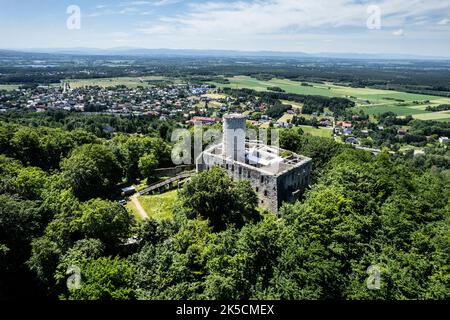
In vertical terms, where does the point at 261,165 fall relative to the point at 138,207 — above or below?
above

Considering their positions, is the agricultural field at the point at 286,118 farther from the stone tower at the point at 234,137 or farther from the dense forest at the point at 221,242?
the dense forest at the point at 221,242

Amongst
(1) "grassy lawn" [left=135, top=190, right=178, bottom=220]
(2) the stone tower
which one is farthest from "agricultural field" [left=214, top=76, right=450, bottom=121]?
(1) "grassy lawn" [left=135, top=190, right=178, bottom=220]

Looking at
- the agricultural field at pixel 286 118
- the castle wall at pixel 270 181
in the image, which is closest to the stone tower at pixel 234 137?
the castle wall at pixel 270 181

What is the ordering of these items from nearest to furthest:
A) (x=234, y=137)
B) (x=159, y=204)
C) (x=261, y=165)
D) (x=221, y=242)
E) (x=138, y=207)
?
1. (x=221, y=242)
2. (x=138, y=207)
3. (x=159, y=204)
4. (x=261, y=165)
5. (x=234, y=137)

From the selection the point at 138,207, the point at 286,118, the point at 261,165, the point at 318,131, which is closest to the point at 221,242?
the point at 138,207

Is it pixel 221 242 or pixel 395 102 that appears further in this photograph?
pixel 395 102

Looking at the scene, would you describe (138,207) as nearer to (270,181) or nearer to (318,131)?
(270,181)

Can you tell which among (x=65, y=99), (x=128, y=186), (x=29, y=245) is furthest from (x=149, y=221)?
(x=65, y=99)
